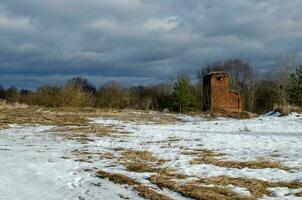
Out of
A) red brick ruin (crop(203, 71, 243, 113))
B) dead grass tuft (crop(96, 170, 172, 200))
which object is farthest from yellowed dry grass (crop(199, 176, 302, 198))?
red brick ruin (crop(203, 71, 243, 113))

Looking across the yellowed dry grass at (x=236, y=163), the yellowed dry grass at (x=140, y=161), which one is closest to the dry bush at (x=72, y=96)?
the yellowed dry grass at (x=140, y=161)

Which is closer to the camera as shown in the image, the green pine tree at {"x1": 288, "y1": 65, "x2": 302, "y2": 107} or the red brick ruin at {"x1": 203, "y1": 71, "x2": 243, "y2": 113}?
the red brick ruin at {"x1": 203, "y1": 71, "x2": 243, "y2": 113}

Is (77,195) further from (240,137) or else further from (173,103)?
(173,103)

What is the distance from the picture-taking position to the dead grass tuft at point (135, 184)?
7344 millimetres

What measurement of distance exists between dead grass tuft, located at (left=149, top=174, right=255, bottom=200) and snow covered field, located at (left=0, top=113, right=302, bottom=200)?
0.55 ft

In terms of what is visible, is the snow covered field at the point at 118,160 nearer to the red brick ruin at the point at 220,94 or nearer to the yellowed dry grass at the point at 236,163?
the yellowed dry grass at the point at 236,163

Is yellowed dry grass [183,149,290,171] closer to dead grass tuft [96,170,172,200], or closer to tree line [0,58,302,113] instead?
dead grass tuft [96,170,172,200]

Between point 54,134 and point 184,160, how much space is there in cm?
831

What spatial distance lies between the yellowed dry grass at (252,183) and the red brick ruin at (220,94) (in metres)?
45.6

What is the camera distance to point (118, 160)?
11258 mm

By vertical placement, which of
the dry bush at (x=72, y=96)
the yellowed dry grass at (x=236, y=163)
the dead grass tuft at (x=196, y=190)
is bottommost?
the dead grass tuft at (x=196, y=190)

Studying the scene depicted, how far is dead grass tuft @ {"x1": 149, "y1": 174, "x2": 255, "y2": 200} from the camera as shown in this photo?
734 cm

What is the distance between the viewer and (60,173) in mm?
9305

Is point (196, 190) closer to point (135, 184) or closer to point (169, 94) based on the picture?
point (135, 184)
